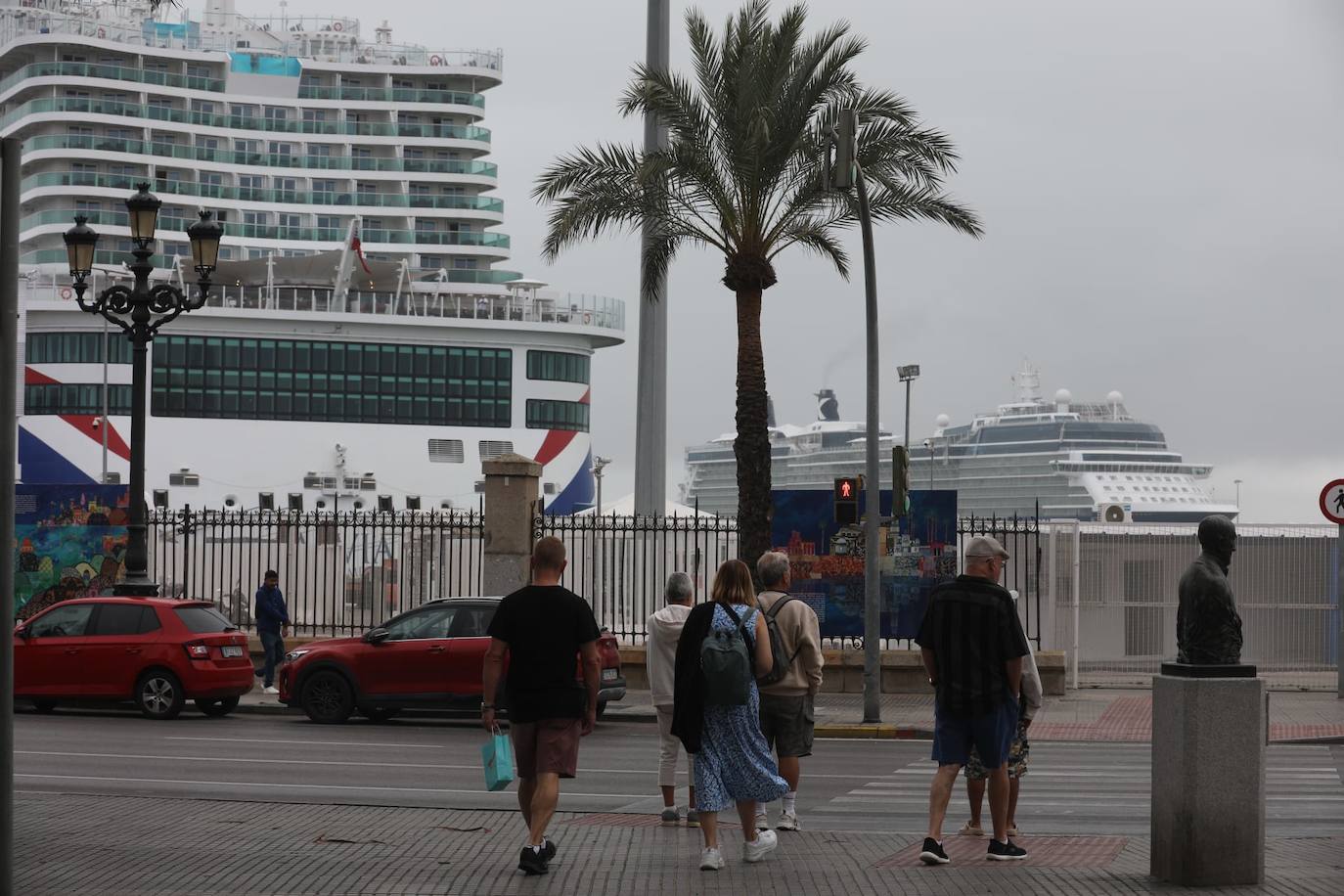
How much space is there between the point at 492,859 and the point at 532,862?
77 cm

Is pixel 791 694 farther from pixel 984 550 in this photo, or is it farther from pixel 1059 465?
pixel 1059 465

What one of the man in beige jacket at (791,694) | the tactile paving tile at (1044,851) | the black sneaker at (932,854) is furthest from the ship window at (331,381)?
the black sneaker at (932,854)

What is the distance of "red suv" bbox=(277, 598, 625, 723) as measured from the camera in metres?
18.8

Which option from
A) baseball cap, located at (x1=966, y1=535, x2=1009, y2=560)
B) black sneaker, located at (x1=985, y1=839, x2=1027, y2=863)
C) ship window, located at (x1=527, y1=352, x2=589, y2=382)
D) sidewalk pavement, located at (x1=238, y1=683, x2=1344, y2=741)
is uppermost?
ship window, located at (x1=527, y1=352, x2=589, y2=382)

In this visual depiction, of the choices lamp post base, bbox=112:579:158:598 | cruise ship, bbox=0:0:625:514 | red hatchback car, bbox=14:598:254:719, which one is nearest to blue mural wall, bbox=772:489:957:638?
red hatchback car, bbox=14:598:254:719

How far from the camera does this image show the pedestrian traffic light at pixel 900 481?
68.0ft

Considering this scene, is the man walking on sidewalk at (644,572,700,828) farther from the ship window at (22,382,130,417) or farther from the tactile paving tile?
the ship window at (22,382,130,417)

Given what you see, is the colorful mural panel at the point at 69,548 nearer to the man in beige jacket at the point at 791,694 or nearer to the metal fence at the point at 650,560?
the metal fence at the point at 650,560

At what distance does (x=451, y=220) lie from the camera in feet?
237

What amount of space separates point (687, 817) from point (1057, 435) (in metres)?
84.9

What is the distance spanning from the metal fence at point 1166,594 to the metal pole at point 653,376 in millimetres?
6752

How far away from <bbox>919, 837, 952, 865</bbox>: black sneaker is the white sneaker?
32.5 inches

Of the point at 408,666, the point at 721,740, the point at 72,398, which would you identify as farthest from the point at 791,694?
the point at 72,398

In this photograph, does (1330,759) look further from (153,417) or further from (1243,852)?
(153,417)
